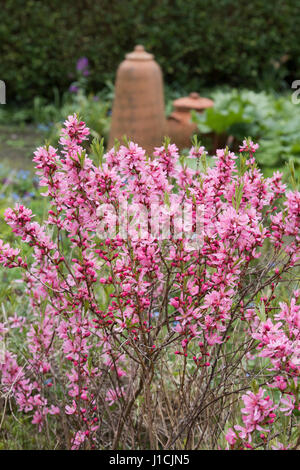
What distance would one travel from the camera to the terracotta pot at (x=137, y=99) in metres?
5.38

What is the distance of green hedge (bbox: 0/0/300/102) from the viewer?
24.5 feet

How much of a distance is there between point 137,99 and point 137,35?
2.59 meters

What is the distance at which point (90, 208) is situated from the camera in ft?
5.38

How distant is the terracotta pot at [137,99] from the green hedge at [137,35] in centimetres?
207

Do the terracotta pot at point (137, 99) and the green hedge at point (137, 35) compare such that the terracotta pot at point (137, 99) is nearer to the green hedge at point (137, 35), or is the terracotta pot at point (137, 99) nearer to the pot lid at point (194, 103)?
the pot lid at point (194, 103)

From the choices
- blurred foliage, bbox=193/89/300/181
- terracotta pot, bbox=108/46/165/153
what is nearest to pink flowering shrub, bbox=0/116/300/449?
blurred foliage, bbox=193/89/300/181

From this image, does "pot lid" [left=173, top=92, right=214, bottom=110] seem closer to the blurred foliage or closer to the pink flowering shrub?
the blurred foliage

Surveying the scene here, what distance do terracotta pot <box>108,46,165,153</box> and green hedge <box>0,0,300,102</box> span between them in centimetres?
207

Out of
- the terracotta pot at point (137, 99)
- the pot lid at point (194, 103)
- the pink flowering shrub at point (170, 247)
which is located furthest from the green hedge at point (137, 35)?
the pink flowering shrub at point (170, 247)

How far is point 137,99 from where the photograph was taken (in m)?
5.45

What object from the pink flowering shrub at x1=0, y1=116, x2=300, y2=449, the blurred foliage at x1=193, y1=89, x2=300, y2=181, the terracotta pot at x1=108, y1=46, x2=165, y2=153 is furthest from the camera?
the terracotta pot at x1=108, y1=46, x2=165, y2=153

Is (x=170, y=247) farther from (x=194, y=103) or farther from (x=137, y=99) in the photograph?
(x=194, y=103)

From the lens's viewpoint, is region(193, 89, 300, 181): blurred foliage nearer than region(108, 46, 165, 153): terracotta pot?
Yes
